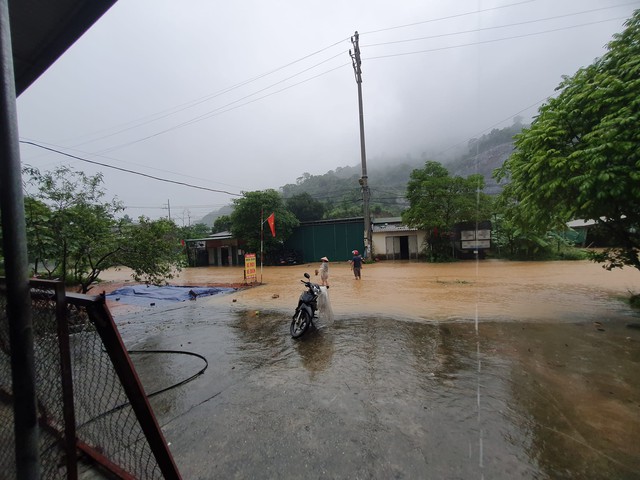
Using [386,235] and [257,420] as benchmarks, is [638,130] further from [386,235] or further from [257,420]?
[386,235]

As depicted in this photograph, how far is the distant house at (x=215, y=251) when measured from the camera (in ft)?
103

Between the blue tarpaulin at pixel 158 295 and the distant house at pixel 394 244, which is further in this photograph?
the distant house at pixel 394 244

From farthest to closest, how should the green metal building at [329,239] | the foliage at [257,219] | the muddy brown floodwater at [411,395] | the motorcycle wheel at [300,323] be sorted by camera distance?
the green metal building at [329,239]
the foliage at [257,219]
the motorcycle wheel at [300,323]
the muddy brown floodwater at [411,395]

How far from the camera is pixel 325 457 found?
276 centimetres

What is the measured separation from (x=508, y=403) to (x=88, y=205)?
27.6 feet

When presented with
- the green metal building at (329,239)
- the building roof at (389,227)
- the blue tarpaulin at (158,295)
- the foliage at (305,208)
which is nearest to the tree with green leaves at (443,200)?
the building roof at (389,227)

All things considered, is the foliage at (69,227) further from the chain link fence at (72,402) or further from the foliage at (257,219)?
the foliage at (257,219)

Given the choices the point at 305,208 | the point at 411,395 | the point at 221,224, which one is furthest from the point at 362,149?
the point at 221,224

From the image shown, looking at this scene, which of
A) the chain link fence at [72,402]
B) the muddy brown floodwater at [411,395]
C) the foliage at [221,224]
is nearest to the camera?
the chain link fence at [72,402]

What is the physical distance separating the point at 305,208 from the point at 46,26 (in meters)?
36.0

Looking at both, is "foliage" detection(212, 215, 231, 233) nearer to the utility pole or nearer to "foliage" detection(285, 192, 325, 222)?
"foliage" detection(285, 192, 325, 222)

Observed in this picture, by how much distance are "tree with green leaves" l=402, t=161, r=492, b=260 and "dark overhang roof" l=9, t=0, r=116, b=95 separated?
22.1 meters

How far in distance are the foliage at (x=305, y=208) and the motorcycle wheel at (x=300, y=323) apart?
106 ft

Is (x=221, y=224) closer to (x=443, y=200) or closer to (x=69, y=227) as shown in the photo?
(x=443, y=200)
